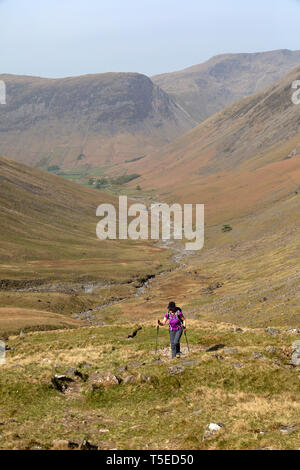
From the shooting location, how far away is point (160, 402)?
79.8ft

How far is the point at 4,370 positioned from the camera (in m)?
29.5

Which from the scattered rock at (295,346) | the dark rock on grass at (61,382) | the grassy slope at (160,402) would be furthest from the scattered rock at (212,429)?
the scattered rock at (295,346)

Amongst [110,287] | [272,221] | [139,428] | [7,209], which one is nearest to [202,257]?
[272,221]

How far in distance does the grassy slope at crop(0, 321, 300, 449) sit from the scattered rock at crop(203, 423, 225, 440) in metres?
0.26

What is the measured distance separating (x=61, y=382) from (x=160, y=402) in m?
6.46

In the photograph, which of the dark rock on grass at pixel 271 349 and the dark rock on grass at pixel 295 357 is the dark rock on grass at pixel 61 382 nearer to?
the dark rock on grass at pixel 271 349

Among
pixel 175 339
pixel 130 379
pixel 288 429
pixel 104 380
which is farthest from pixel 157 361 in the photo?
pixel 288 429

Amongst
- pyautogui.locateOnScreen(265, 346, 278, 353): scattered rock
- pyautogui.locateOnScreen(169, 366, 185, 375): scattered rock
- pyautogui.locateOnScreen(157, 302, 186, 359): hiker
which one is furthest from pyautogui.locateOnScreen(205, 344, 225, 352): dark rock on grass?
pyautogui.locateOnScreen(169, 366, 185, 375): scattered rock

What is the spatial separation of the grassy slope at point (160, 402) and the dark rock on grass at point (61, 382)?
416 millimetres

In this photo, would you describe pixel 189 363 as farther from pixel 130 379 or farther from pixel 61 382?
pixel 61 382

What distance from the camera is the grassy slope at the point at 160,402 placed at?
18.7 meters

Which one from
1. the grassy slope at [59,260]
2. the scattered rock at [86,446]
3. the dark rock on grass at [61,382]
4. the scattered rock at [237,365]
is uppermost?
the grassy slope at [59,260]
